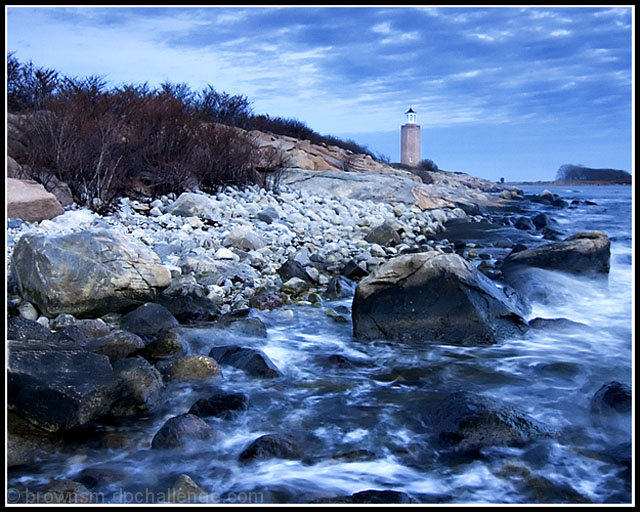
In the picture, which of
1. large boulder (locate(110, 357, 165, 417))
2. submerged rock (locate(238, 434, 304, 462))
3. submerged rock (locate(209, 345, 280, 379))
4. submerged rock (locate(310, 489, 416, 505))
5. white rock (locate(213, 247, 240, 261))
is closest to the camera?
submerged rock (locate(310, 489, 416, 505))

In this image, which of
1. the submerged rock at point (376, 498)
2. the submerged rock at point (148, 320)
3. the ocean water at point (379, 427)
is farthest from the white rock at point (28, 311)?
the submerged rock at point (376, 498)

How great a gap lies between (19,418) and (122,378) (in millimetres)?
558

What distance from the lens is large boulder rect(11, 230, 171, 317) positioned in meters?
4.71

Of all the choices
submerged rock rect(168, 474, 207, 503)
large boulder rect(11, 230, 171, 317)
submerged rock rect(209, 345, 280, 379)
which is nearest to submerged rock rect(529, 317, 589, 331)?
submerged rock rect(209, 345, 280, 379)

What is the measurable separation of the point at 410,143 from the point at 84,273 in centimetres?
3808

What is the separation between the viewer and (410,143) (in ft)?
134

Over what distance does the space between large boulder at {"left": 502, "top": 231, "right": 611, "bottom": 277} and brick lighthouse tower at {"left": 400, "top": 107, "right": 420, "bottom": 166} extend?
1243 inches

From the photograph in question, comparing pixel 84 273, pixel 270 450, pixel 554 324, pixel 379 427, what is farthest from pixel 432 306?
pixel 84 273

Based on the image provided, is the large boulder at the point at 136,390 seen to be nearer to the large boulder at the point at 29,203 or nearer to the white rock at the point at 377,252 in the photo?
the large boulder at the point at 29,203

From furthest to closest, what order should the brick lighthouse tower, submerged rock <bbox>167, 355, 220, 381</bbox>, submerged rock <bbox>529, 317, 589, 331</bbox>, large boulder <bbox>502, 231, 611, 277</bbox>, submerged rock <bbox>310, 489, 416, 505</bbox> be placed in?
the brick lighthouse tower, large boulder <bbox>502, 231, 611, 277</bbox>, submerged rock <bbox>529, 317, 589, 331</bbox>, submerged rock <bbox>167, 355, 220, 381</bbox>, submerged rock <bbox>310, 489, 416, 505</bbox>

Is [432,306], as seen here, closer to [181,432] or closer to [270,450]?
[270,450]

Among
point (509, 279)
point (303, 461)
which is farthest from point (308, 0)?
point (509, 279)

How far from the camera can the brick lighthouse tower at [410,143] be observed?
129 ft

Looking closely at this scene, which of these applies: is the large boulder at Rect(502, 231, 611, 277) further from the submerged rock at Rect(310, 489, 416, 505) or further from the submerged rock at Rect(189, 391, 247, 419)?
the submerged rock at Rect(310, 489, 416, 505)
